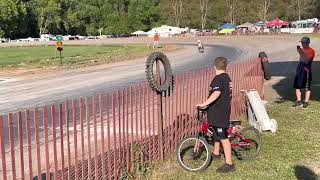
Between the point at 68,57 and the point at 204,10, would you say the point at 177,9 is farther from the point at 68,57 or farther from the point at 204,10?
the point at 68,57

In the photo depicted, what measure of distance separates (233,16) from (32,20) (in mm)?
57353

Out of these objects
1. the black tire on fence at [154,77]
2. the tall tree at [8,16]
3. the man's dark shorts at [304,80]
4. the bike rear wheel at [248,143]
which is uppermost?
the tall tree at [8,16]

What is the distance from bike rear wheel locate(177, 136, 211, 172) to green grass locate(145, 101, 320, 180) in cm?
12

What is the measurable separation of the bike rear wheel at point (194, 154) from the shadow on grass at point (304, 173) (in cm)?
135

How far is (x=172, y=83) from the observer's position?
26.4ft

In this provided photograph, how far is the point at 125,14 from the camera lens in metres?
143

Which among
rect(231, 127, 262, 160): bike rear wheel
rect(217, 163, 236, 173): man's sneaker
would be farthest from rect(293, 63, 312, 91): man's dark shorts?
rect(217, 163, 236, 173): man's sneaker

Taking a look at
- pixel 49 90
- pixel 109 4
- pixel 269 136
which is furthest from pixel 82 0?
pixel 269 136

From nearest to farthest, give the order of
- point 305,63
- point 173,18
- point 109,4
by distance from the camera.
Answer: point 305,63, point 173,18, point 109,4

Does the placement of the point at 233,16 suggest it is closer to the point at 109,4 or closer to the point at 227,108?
the point at 109,4

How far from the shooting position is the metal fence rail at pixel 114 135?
540 centimetres

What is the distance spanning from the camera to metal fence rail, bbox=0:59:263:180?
5.40 metres

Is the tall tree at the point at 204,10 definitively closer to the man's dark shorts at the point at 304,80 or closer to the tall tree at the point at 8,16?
the tall tree at the point at 8,16

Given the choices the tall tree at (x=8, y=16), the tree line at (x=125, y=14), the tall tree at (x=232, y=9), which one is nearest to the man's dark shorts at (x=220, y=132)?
the tree line at (x=125, y=14)
